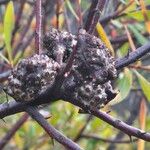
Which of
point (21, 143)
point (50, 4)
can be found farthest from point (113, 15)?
point (21, 143)

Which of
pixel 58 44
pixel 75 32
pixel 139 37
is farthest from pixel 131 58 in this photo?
pixel 75 32

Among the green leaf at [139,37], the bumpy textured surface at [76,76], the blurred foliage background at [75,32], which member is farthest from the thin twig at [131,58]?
the green leaf at [139,37]

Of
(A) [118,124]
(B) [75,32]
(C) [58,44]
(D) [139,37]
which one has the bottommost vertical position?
(B) [75,32]

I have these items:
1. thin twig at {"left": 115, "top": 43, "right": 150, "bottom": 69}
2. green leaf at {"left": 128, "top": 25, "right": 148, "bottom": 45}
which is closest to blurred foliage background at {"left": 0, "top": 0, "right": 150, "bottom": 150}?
green leaf at {"left": 128, "top": 25, "right": 148, "bottom": 45}

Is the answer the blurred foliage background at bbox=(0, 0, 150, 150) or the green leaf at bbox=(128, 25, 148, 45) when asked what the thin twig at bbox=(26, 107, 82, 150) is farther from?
the green leaf at bbox=(128, 25, 148, 45)

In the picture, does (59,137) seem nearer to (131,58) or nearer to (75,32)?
(131,58)

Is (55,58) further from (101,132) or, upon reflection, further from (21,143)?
(101,132)

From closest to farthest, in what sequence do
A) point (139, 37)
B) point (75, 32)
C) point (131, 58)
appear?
point (131, 58), point (139, 37), point (75, 32)

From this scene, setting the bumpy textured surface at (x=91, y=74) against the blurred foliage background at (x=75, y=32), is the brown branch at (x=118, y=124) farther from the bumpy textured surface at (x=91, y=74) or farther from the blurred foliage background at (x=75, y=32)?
the blurred foliage background at (x=75, y=32)
